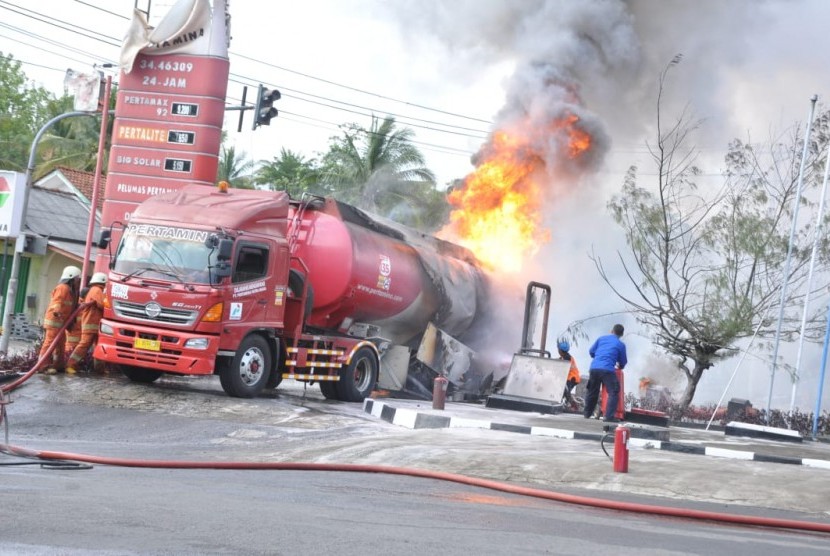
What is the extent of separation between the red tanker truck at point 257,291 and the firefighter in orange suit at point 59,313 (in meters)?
0.84

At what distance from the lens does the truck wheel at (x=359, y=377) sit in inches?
719

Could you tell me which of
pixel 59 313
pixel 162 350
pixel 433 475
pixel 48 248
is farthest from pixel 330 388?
pixel 48 248

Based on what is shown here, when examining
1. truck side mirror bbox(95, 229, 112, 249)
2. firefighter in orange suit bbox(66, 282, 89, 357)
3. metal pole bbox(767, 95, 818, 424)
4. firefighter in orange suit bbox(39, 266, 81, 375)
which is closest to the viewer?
firefighter in orange suit bbox(39, 266, 81, 375)

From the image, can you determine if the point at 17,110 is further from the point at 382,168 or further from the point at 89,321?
the point at 89,321

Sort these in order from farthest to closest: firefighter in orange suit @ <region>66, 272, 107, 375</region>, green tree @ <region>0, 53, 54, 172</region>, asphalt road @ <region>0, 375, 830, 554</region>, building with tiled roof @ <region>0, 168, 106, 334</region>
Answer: green tree @ <region>0, 53, 54, 172</region>, building with tiled roof @ <region>0, 168, 106, 334</region>, firefighter in orange suit @ <region>66, 272, 107, 375</region>, asphalt road @ <region>0, 375, 830, 554</region>

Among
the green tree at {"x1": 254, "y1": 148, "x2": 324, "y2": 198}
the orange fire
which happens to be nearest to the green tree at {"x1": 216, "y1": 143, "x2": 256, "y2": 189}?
the green tree at {"x1": 254, "y1": 148, "x2": 324, "y2": 198}

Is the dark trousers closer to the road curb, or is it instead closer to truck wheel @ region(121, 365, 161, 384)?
the road curb

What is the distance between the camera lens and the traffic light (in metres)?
22.1

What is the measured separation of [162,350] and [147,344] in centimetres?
25

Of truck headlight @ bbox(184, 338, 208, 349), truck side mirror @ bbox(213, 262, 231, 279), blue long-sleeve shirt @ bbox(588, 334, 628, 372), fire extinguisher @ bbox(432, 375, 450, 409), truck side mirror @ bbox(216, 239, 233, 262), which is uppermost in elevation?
truck side mirror @ bbox(216, 239, 233, 262)

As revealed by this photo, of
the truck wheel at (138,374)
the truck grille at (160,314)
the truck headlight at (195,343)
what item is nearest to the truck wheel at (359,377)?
the truck wheel at (138,374)

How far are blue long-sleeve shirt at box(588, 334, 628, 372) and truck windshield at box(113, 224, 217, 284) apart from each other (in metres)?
6.19

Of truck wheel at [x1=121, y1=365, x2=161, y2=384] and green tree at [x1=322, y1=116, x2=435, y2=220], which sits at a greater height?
green tree at [x1=322, y1=116, x2=435, y2=220]

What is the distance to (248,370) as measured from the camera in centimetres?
1605
